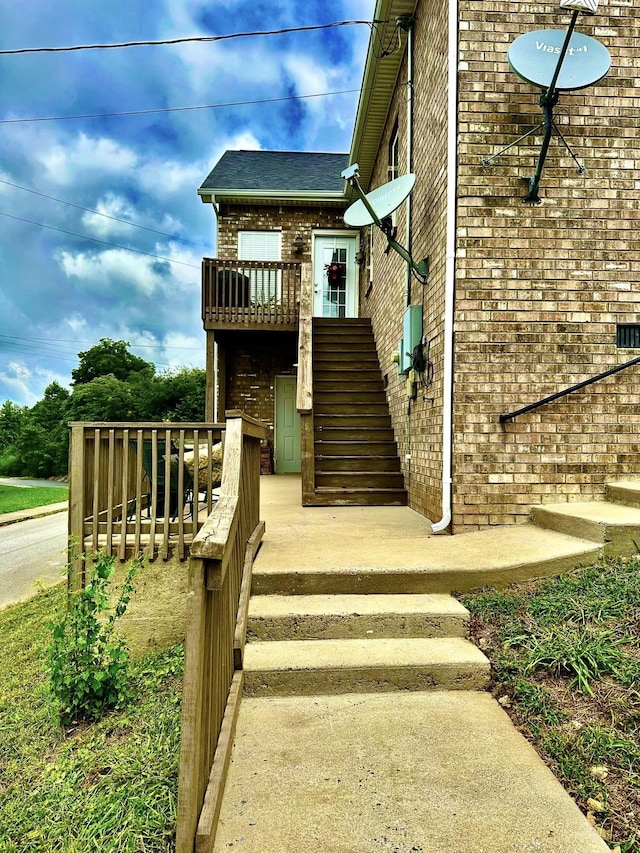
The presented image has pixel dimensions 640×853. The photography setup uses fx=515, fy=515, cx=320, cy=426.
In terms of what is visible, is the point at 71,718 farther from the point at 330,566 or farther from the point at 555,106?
the point at 555,106

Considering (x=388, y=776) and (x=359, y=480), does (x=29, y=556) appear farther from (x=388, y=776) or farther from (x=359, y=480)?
(x=388, y=776)

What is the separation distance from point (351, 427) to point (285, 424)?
15.6 feet

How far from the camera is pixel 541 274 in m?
4.09

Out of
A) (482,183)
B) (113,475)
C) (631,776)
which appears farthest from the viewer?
(482,183)

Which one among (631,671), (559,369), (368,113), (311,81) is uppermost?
(311,81)

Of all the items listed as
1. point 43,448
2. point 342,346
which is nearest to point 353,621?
point 342,346

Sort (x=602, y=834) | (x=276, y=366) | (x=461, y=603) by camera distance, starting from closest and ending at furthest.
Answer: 1. (x=602, y=834)
2. (x=461, y=603)
3. (x=276, y=366)

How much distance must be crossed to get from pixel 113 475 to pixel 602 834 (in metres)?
3.21

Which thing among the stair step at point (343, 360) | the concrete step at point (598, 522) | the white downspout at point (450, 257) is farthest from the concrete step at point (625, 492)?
the stair step at point (343, 360)

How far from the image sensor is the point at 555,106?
4102 mm

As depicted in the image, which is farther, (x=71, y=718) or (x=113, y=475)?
(x=113, y=475)

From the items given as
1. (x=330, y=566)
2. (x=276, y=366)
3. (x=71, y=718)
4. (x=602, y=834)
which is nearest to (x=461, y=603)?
(x=330, y=566)

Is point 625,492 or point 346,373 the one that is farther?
point 346,373

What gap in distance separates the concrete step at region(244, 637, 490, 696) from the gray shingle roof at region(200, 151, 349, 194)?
35.1 ft
